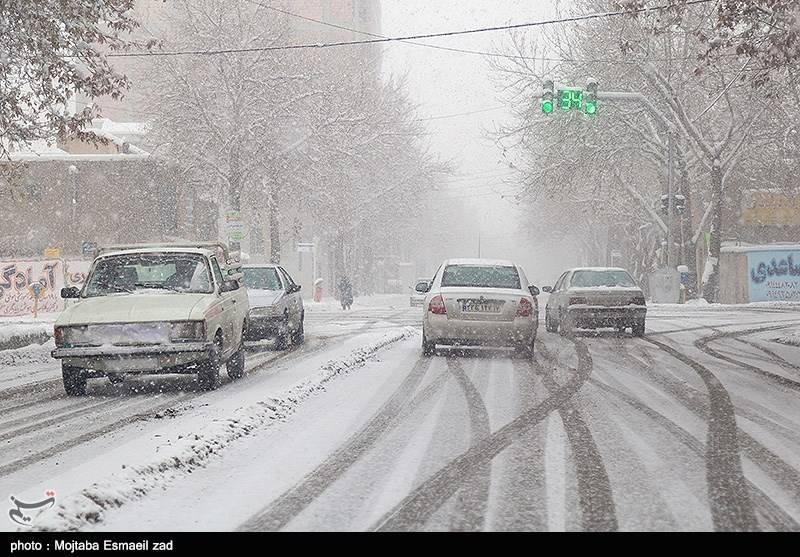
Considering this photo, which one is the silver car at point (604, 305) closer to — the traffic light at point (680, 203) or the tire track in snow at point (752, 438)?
the tire track in snow at point (752, 438)

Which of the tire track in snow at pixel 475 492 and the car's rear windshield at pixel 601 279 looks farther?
the car's rear windshield at pixel 601 279

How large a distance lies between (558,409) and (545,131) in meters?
29.9

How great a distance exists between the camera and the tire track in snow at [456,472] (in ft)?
17.7

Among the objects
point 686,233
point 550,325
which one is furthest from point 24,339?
point 686,233

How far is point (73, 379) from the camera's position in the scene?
11.3m

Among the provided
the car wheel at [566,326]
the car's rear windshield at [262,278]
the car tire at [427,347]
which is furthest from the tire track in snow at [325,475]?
the car wheel at [566,326]

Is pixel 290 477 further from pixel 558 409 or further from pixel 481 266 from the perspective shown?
pixel 481 266

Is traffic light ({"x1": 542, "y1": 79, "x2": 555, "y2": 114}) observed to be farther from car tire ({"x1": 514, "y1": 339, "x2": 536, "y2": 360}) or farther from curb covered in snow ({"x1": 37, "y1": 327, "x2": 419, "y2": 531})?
curb covered in snow ({"x1": 37, "y1": 327, "x2": 419, "y2": 531})

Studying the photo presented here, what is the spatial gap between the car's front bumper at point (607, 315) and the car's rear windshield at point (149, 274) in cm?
960

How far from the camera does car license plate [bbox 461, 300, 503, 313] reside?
589 inches

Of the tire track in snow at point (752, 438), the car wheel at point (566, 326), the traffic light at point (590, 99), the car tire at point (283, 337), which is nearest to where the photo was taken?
the tire track in snow at point (752, 438)

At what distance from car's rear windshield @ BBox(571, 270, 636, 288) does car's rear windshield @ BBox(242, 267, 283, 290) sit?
20.6 ft

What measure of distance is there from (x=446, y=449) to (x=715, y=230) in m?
33.2
